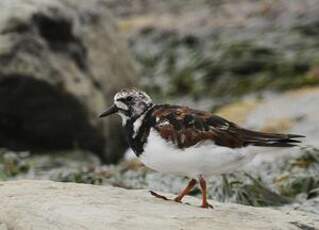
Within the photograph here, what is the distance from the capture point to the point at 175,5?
67.7 ft

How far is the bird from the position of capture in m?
6.71

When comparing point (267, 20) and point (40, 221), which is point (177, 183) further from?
point (267, 20)

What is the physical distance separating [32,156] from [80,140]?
70cm

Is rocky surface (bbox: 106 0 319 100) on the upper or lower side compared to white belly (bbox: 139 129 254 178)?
upper

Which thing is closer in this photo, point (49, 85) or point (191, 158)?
point (191, 158)

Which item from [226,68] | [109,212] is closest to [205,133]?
[109,212]

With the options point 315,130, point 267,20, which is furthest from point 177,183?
point 267,20

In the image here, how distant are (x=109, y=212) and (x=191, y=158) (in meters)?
0.91

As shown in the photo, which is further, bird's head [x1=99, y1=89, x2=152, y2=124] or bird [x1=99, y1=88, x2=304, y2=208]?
bird's head [x1=99, y1=89, x2=152, y2=124]

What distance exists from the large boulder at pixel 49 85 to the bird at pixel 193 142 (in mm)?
4852

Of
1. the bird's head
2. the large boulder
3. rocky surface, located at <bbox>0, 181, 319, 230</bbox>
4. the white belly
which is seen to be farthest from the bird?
the large boulder

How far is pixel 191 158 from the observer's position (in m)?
6.68

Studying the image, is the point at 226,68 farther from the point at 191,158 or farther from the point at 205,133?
the point at 191,158

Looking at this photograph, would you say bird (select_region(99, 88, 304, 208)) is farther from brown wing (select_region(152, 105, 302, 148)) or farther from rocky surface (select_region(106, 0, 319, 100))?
rocky surface (select_region(106, 0, 319, 100))
